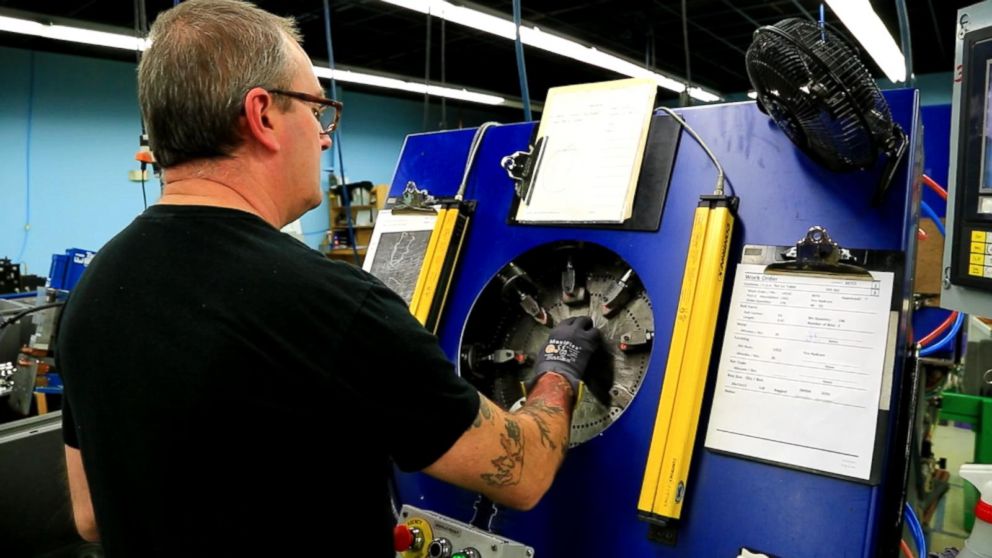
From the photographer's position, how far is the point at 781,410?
38.7 inches

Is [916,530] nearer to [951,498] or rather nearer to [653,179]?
[653,179]

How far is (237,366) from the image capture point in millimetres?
729

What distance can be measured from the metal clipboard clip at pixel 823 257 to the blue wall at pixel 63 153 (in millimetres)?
6933

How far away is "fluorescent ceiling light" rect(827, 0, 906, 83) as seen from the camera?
14.4ft

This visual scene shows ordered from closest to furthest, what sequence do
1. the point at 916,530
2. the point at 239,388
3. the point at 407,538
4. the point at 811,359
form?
1. the point at 239,388
2. the point at 811,359
3. the point at 407,538
4. the point at 916,530

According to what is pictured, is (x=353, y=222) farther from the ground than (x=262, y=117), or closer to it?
farther from the ground

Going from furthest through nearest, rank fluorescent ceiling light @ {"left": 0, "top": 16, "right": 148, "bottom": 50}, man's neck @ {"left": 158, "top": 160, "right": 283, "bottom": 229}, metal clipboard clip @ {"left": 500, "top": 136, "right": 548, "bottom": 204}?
fluorescent ceiling light @ {"left": 0, "top": 16, "right": 148, "bottom": 50}, metal clipboard clip @ {"left": 500, "top": 136, "right": 548, "bottom": 204}, man's neck @ {"left": 158, "top": 160, "right": 283, "bottom": 229}

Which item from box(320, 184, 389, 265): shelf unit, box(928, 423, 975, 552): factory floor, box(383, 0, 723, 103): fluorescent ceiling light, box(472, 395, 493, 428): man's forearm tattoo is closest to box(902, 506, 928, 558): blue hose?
box(472, 395, 493, 428): man's forearm tattoo

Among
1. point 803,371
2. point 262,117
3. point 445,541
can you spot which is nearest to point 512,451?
point 445,541

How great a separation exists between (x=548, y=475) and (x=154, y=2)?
18.3ft

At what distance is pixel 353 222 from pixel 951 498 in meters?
6.94

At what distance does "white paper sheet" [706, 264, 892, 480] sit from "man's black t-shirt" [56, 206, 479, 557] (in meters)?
0.46

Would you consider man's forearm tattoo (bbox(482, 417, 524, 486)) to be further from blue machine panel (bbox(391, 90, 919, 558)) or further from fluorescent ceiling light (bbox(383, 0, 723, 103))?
fluorescent ceiling light (bbox(383, 0, 723, 103))

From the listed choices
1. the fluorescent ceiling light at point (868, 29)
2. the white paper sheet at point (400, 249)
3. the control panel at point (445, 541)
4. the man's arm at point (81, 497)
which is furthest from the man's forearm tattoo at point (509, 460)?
the fluorescent ceiling light at point (868, 29)
